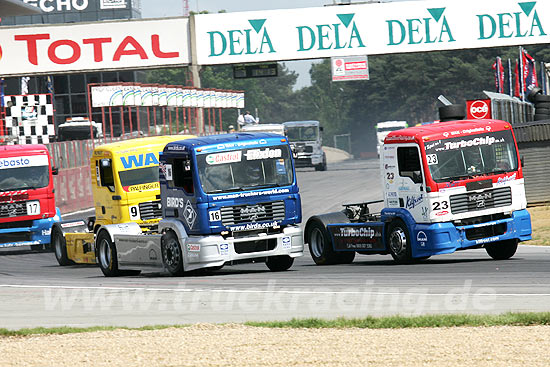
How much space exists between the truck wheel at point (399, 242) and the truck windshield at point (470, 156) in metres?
1.11

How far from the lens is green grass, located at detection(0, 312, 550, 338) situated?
10852 millimetres

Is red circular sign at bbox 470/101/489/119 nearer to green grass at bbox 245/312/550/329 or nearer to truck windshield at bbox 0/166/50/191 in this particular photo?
truck windshield at bbox 0/166/50/191

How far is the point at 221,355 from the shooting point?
31.4ft

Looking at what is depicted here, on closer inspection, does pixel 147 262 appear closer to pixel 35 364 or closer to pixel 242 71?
pixel 35 364

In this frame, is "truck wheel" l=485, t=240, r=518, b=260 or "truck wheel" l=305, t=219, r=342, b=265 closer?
"truck wheel" l=485, t=240, r=518, b=260

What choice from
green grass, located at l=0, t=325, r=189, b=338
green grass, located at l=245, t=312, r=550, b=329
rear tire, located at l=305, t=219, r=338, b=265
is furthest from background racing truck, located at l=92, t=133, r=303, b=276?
green grass, located at l=245, t=312, r=550, b=329

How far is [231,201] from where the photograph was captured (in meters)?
16.7

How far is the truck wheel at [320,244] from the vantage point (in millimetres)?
19109

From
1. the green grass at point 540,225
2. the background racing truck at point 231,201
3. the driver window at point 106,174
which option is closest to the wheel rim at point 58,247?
the driver window at point 106,174

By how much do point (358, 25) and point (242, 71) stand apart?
5725 millimetres

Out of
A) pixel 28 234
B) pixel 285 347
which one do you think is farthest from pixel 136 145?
pixel 285 347

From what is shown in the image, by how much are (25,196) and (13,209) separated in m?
0.40

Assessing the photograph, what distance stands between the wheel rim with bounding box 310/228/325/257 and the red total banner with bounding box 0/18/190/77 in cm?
2816

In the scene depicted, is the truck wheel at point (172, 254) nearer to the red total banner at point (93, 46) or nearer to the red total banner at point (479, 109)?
the red total banner at point (479, 109)
